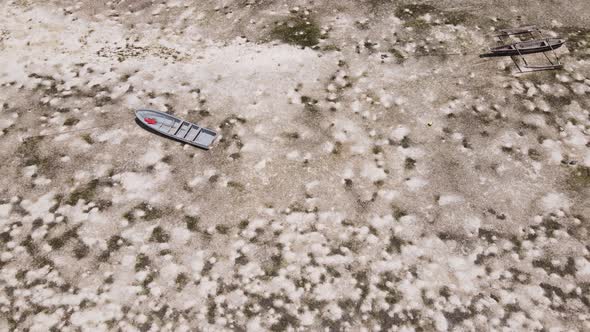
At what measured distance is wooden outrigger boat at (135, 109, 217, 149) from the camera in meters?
13.1

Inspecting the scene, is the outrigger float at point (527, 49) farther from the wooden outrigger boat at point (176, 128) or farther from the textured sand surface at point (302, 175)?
the wooden outrigger boat at point (176, 128)

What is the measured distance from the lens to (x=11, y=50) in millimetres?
17047

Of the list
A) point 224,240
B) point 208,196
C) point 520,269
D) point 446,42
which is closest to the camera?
point 520,269

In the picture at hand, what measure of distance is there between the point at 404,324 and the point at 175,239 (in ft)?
19.0

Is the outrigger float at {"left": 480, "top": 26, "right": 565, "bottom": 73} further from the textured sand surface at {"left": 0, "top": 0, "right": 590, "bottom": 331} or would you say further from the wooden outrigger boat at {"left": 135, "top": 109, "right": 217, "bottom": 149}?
the wooden outrigger boat at {"left": 135, "top": 109, "right": 217, "bottom": 149}

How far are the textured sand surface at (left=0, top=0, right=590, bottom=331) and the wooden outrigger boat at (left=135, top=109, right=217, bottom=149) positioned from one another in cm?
40

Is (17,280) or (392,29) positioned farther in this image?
(392,29)

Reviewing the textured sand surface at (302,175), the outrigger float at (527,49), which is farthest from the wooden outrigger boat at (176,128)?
the outrigger float at (527,49)

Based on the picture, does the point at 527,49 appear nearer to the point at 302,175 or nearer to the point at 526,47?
the point at 526,47

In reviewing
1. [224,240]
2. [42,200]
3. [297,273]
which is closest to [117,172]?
[42,200]

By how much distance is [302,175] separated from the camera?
12250mm

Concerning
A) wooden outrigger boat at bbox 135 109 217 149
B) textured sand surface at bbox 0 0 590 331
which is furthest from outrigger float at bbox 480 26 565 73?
wooden outrigger boat at bbox 135 109 217 149

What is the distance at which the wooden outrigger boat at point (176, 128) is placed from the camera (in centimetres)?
1307

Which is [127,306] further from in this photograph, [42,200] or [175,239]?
[42,200]
